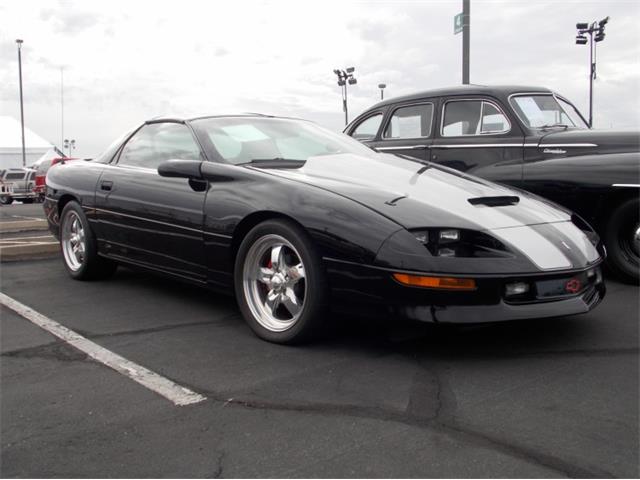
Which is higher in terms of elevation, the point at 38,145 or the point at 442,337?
the point at 38,145

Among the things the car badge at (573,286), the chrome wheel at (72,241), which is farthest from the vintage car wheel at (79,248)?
the car badge at (573,286)

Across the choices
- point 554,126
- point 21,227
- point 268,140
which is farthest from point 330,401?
point 21,227

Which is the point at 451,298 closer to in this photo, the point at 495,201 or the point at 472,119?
the point at 495,201

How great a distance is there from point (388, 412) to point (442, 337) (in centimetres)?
105

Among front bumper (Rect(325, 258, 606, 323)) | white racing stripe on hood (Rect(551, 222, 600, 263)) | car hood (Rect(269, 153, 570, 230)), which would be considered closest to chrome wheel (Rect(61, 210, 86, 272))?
car hood (Rect(269, 153, 570, 230))

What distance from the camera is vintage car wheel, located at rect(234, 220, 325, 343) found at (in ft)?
10.8

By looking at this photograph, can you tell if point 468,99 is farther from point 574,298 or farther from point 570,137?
point 574,298

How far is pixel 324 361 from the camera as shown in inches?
126

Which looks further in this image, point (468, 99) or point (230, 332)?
point (468, 99)

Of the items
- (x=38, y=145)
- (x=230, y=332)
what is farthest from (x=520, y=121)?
(x=38, y=145)

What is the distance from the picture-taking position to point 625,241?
5.10 metres

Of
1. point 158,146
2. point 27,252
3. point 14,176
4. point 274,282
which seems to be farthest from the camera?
point 14,176

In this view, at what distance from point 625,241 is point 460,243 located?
8.58 ft

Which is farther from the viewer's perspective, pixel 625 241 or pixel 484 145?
pixel 484 145
